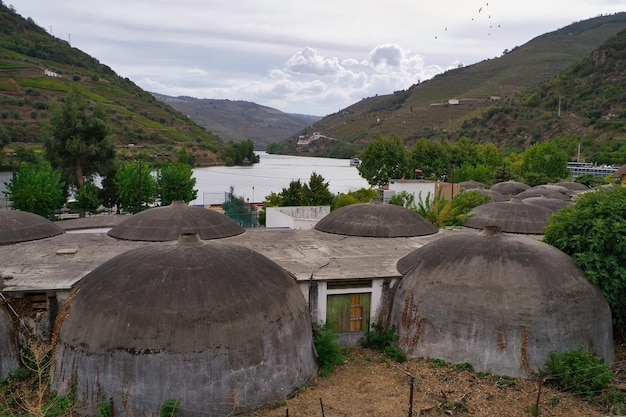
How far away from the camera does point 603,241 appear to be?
50.7 feet

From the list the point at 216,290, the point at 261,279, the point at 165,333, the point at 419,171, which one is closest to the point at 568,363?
the point at 261,279

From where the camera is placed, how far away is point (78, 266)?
1714 centimetres

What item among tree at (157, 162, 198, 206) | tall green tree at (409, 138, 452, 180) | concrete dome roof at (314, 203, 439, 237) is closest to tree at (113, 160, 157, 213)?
tree at (157, 162, 198, 206)

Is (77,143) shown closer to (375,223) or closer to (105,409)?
(375,223)

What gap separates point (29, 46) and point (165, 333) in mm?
112362

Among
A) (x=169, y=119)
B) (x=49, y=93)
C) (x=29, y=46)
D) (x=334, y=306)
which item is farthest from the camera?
(x=169, y=119)

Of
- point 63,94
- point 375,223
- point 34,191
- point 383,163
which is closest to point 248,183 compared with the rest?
point 63,94

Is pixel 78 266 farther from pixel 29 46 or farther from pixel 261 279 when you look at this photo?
pixel 29 46

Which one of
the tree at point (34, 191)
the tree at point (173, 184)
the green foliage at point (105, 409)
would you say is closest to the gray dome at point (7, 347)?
the green foliage at point (105, 409)

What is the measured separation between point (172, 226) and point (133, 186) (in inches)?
678

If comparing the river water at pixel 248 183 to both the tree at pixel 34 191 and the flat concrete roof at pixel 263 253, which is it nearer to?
the tree at pixel 34 191

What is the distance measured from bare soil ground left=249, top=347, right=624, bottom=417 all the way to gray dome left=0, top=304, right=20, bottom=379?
7.16 metres

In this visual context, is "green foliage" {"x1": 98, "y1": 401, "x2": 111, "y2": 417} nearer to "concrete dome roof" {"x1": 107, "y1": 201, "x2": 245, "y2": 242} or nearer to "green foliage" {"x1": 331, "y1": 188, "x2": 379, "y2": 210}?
"concrete dome roof" {"x1": 107, "y1": 201, "x2": 245, "y2": 242}

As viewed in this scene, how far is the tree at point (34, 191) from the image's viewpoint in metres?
33.3
